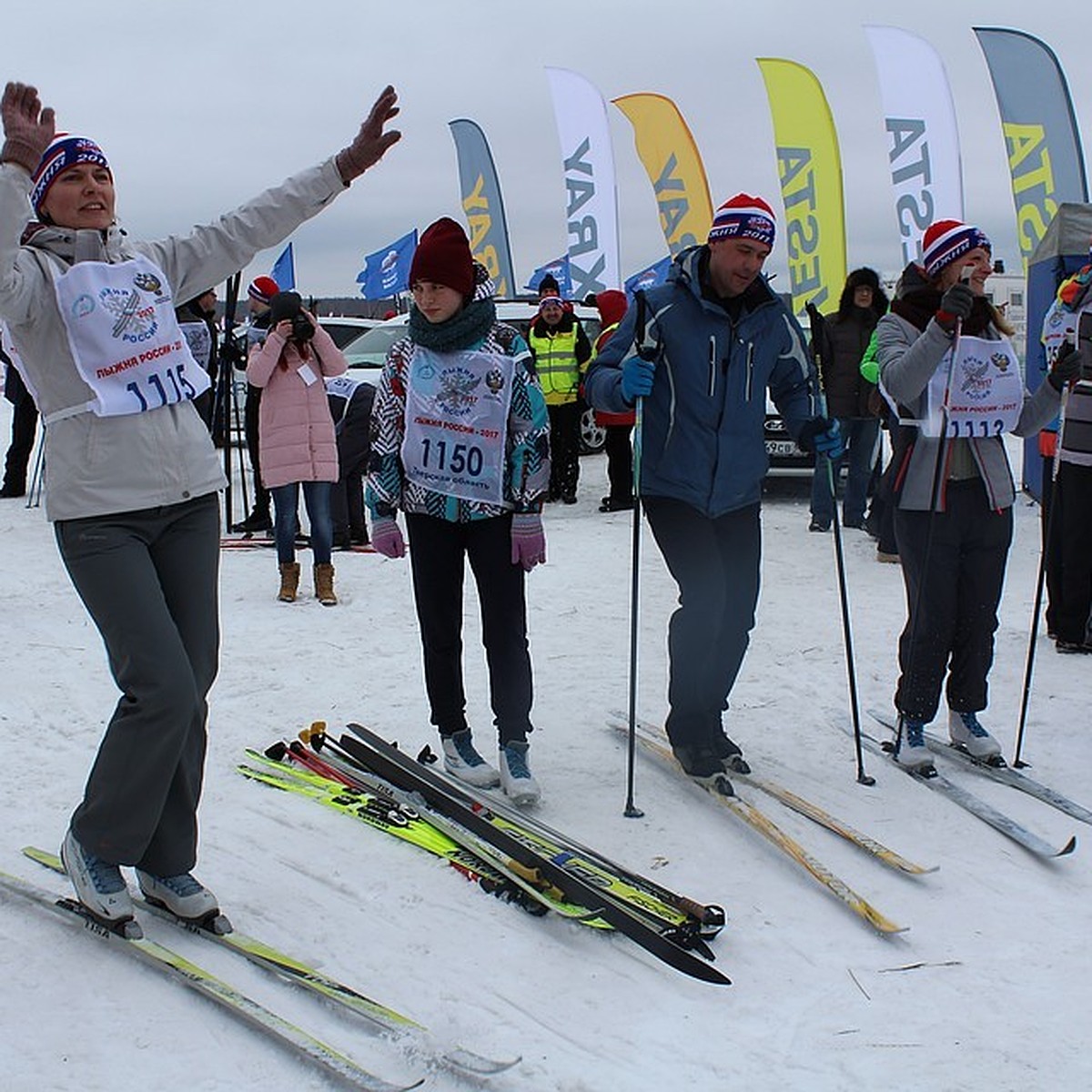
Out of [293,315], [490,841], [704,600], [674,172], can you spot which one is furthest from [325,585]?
[674,172]

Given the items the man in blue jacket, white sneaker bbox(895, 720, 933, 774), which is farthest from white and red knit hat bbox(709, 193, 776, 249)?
white sneaker bbox(895, 720, 933, 774)

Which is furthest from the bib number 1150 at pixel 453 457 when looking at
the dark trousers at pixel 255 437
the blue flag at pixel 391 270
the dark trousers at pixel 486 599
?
the blue flag at pixel 391 270

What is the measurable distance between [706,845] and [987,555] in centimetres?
164

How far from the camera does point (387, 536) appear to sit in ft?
15.4

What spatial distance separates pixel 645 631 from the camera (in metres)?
7.38

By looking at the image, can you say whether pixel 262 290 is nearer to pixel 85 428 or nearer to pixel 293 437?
pixel 293 437

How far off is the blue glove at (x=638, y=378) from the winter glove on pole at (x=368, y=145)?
126 centimetres

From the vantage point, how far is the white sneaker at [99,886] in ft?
11.0

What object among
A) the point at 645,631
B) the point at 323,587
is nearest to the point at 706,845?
the point at 645,631

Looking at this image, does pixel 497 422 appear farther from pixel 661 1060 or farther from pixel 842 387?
pixel 842 387

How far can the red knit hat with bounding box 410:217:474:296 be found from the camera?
14.4ft

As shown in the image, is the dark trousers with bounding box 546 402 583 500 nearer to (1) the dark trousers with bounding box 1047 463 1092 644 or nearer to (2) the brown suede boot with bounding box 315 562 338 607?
(2) the brown suede boot with bounding box 315 562 338 607

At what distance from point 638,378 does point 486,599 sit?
96cm

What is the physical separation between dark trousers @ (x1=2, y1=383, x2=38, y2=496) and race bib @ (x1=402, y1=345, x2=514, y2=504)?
28.6 ft
